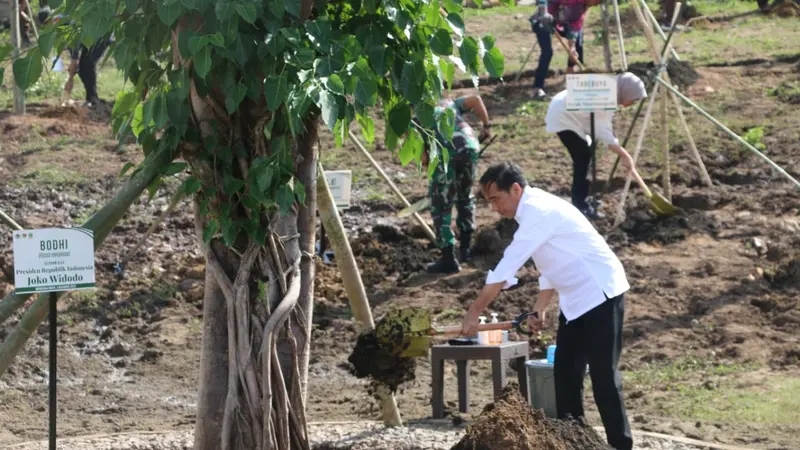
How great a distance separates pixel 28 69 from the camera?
17.7 feet

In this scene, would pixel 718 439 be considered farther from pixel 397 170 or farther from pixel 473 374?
pixel 397 170

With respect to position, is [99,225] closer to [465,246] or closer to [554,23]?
[465,246]

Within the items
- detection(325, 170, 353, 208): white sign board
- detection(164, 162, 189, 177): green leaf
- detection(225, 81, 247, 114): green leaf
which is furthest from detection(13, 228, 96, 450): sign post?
detection(325, 170, 353, 208): white sign board

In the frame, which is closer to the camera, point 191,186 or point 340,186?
point 191,186

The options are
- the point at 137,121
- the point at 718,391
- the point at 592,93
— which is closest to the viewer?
the point at 137,121

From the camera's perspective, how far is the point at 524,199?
21.6 feet

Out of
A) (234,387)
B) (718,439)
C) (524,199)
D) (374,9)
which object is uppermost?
(374,9)

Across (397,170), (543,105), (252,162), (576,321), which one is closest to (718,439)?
(576,321)

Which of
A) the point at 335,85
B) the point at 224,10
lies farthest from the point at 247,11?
the point at 335,85

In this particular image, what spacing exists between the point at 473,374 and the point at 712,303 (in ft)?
7.22

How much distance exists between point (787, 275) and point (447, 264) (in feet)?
→ 9.45

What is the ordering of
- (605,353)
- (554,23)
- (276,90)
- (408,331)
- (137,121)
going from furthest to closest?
1. (554,23)
2. (408,331)
3. (605,353)
4. (137,121)
5. (276,90)

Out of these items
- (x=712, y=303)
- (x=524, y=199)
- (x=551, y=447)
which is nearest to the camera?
(x=551, y=447)

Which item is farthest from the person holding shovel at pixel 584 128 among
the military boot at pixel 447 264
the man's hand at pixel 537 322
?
the man's hand at pixel 537 322
